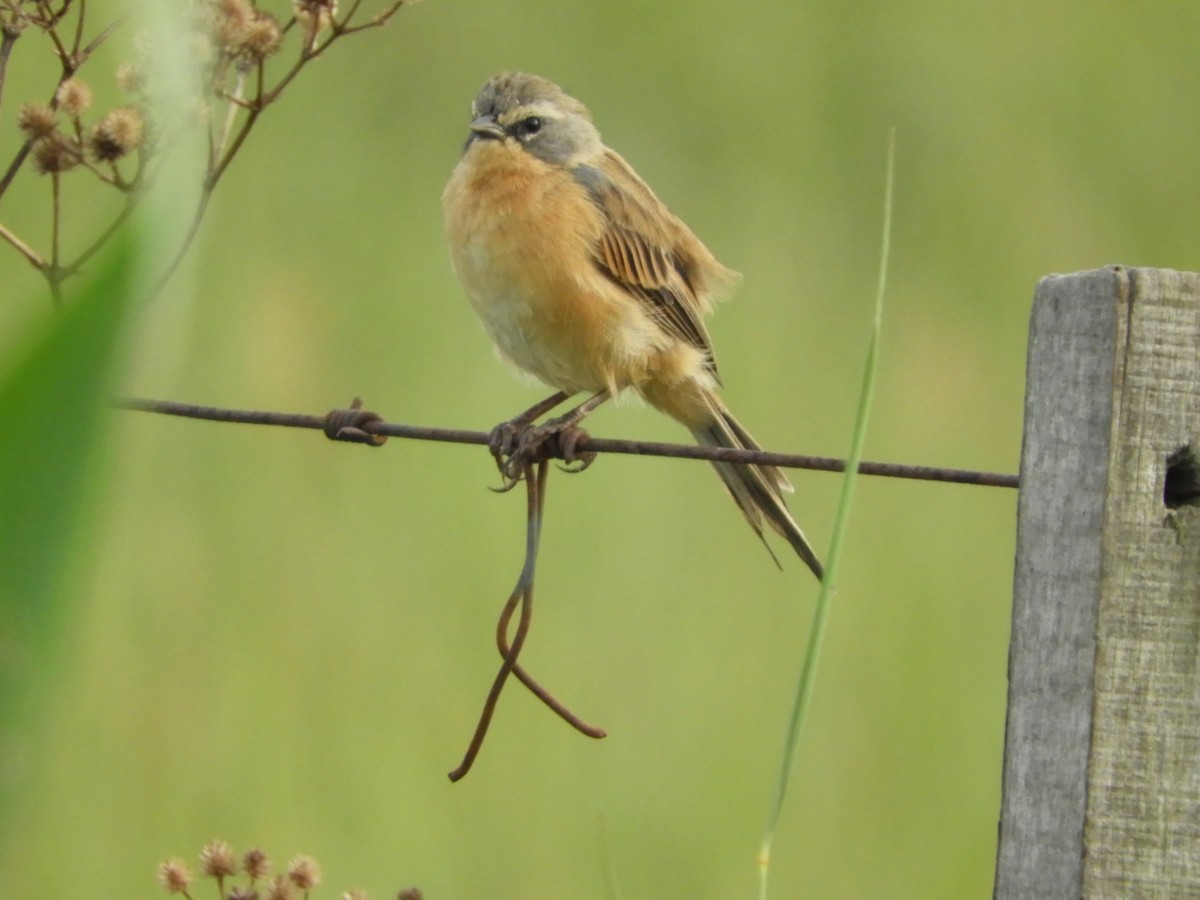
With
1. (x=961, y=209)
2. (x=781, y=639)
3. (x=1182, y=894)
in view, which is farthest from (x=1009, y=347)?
(x=1182, y=894)

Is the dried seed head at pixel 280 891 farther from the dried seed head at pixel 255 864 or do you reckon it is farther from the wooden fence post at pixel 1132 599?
the wooden fence post at pixel 1132 599

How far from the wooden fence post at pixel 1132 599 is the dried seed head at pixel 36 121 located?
1649 millimetres

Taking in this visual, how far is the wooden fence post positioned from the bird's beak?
2.76 metres

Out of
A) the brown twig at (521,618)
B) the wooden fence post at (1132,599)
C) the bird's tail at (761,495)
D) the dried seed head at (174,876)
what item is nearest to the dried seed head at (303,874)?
the dried seed head at (174,876)

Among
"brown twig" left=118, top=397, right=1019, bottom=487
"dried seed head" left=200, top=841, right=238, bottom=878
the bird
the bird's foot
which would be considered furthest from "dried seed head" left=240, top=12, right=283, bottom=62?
the bird

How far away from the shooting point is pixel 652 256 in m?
4.39

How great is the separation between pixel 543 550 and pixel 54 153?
9.29 ft

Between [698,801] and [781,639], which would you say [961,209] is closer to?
[781,639]

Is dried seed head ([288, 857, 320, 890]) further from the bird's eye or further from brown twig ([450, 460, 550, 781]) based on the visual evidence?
the bird's eye

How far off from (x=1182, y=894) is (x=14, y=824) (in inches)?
48.7

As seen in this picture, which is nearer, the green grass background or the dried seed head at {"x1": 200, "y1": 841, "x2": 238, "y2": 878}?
the dried seed head at {"x1": 200, "y1": 841, "x2": 238, "y2": 878}

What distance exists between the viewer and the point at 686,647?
206 inches

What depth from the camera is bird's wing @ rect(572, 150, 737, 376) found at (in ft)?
14.1

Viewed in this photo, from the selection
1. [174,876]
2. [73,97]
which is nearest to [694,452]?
[174,876]
